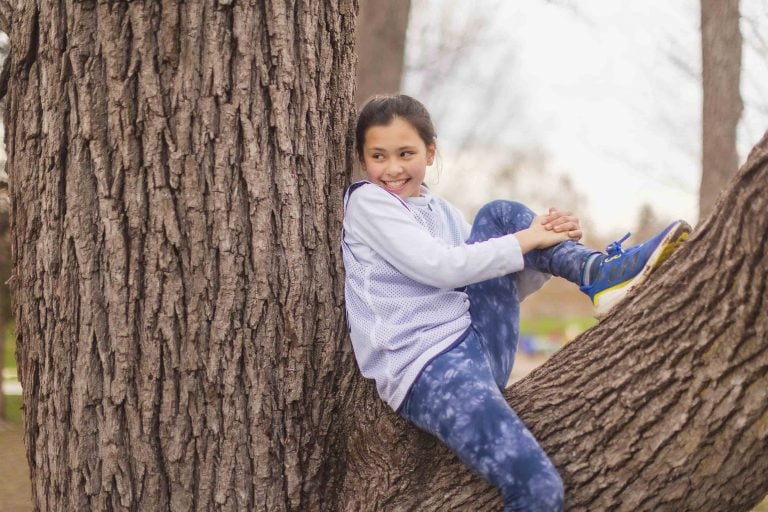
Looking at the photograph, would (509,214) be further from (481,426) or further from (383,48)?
(383,48)

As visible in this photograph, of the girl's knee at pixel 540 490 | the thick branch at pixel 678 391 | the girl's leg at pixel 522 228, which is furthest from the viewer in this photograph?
the girl's leg at pixel 522 228

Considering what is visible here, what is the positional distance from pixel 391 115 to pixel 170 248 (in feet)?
2.87

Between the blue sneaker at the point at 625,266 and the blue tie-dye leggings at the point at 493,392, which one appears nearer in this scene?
the blue tie-dye leggings at the point at 493,392

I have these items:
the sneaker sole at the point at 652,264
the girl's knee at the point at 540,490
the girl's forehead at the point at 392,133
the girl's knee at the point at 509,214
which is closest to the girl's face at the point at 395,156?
the girl's forehead at the point at 392,133

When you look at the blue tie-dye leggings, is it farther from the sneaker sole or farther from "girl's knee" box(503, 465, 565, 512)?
the sneaker sole

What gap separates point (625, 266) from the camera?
8.11ft

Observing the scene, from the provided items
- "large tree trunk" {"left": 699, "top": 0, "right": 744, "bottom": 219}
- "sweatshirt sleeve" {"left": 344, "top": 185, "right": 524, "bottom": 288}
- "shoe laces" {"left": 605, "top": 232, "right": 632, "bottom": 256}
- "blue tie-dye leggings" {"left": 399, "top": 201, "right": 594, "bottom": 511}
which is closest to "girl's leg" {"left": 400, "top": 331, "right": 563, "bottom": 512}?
"blue tie-dye leggings" {"left": 399, "top": 201, "right": 594, "bottom": 511}

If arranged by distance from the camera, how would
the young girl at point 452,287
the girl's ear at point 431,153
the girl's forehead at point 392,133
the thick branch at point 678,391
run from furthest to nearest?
the girl's ear at point 431,153
the girl's forehead at point 392,133
the young girl at point 452,287
the thick branch at point 678,391

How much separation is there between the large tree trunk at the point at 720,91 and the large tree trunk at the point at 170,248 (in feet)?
14.4

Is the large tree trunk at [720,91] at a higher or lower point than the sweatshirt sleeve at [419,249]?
higher

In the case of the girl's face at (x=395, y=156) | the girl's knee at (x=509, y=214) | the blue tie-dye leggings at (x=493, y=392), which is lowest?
the blue tie-dye leggings at (x=493, y=392)

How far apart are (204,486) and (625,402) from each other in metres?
1.26

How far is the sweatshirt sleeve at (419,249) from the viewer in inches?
98.0

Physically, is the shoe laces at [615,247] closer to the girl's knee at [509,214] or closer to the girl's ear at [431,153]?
the girl's knee at [509,214]
